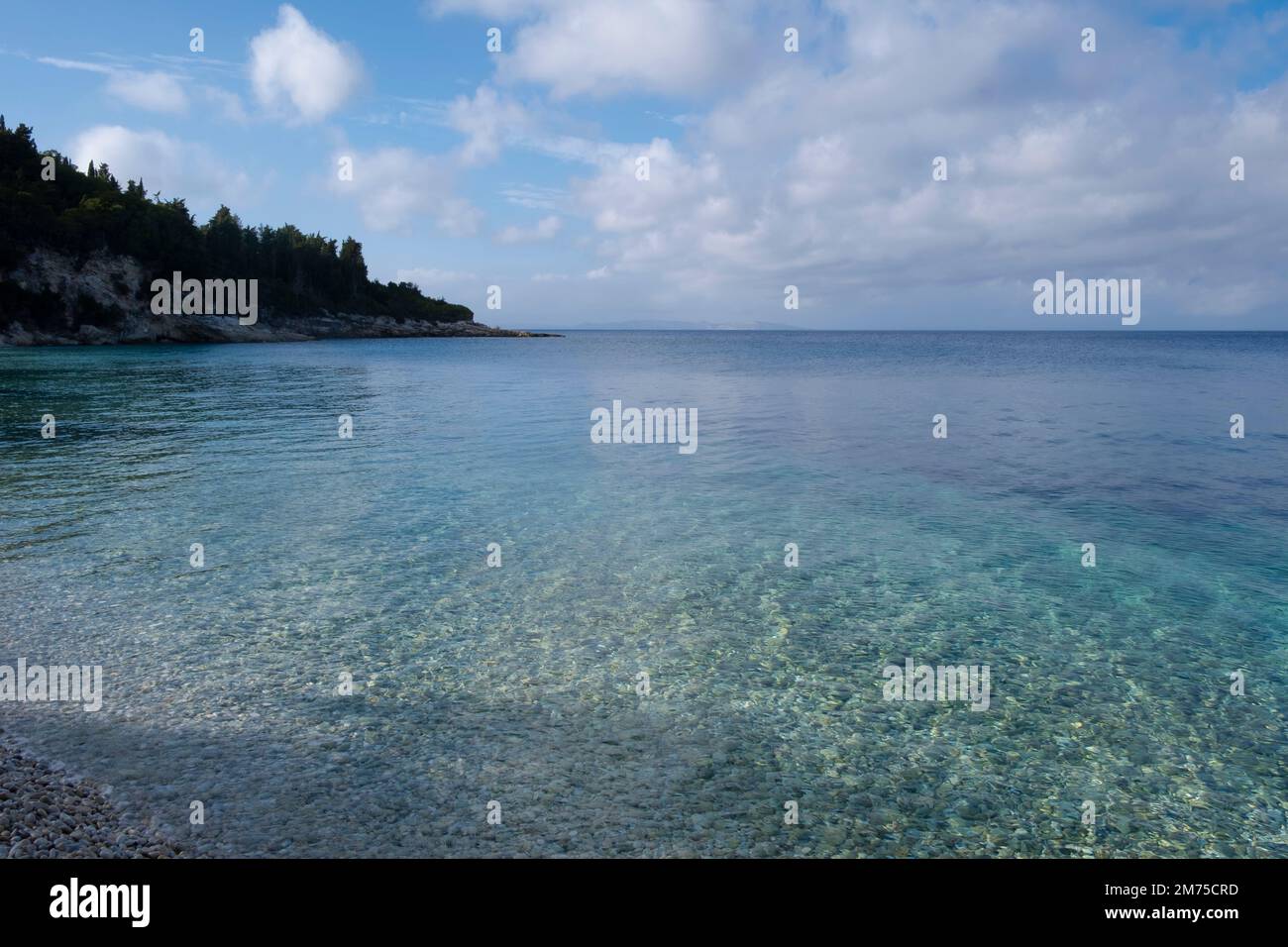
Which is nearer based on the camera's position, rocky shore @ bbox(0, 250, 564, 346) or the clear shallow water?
the clear shallow water

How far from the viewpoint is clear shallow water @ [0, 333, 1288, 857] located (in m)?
6.63

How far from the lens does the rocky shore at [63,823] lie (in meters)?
5.78

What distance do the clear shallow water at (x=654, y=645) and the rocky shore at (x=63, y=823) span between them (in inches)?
10.2

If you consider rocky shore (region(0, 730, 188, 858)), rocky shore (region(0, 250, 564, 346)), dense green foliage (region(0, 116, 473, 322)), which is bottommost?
rocky shore (region(0, 730, 188, 858))

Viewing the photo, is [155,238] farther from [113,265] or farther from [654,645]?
[654,645]

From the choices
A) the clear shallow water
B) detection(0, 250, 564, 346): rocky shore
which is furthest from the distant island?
the clear shallow water

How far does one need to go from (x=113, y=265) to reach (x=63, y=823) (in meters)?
131

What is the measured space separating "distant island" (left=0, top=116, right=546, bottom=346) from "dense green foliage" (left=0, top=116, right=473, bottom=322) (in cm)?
22

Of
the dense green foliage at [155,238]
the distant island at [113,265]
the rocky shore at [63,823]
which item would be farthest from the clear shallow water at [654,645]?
the dense green foliage at [155,238]

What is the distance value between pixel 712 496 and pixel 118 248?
5063 inches

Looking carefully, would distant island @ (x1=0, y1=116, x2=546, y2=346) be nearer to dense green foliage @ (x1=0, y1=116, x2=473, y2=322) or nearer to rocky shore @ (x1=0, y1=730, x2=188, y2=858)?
dense green foliage @ (x1=0, y1=116, x2=473, y2=322)

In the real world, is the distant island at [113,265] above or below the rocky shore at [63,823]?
above

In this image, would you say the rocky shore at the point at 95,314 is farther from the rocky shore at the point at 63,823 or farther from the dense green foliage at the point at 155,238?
the rocky shore at the point at 63,823

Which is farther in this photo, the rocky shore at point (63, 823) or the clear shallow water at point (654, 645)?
the clear shallow water at point (654, 645)
